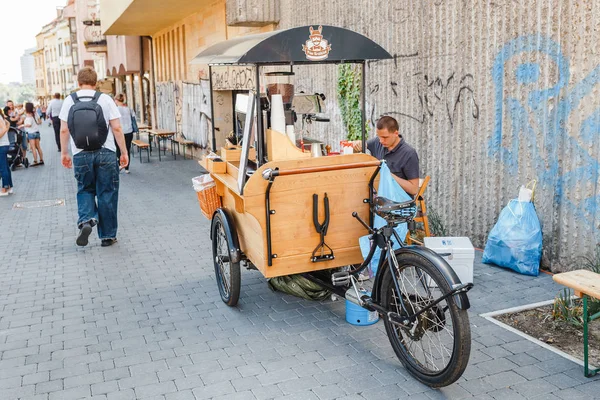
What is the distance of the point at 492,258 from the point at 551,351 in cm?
195

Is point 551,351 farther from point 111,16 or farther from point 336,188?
point 111,16

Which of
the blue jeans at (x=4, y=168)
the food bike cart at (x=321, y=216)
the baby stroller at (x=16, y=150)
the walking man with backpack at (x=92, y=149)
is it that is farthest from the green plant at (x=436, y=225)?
the baby stroller at (x=16, y=150)

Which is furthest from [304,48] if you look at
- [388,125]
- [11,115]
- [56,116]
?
[56,116]

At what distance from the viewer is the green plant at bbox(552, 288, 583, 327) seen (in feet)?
15.3

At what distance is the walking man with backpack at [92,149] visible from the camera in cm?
720

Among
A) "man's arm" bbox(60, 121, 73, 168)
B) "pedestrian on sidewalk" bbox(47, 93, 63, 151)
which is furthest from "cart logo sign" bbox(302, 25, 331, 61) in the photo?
"pedestrian on sidewalk" bbox(47, 93, 63, 151)

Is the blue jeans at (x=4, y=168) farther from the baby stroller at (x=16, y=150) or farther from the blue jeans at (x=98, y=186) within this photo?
the blue jeans at (x=98, y=186)

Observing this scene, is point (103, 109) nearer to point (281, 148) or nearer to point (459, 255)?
point (281, 148)

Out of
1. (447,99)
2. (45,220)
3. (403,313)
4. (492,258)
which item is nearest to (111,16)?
(45,220)

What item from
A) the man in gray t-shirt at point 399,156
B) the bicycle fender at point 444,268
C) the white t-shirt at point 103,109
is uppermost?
the white t-shirt at point 103,109

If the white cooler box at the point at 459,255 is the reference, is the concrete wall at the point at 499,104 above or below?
above

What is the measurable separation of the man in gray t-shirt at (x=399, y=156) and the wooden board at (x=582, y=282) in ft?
6.47

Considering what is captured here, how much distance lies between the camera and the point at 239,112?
211 inches

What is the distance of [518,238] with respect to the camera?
5855mm
